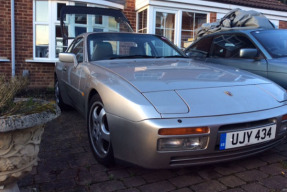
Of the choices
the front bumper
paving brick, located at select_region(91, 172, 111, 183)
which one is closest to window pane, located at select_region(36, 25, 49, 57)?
paving brick, located at select_region(91, 172, 111, 183)

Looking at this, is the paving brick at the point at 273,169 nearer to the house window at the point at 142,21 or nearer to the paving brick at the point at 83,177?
the paving brick at the point at 83,177

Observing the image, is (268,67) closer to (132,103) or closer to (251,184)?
(251,184)

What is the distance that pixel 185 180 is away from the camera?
2.55 meters

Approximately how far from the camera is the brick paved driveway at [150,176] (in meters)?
2.42

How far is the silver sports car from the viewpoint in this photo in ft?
7.22

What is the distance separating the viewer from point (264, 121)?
2467mm

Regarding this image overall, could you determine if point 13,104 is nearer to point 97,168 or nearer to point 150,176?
point 97,168

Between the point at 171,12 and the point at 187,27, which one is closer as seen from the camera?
the point at 171,12

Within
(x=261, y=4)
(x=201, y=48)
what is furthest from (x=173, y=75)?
(x=261, y=4)

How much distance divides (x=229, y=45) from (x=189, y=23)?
4938 mm

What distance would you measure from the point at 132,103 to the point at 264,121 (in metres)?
1.12

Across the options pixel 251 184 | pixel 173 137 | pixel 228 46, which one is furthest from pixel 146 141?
pixel 228 46

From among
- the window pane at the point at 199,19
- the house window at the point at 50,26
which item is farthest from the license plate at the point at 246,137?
the window pane at the point at 199,19

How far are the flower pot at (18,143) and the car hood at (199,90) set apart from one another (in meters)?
0.87
